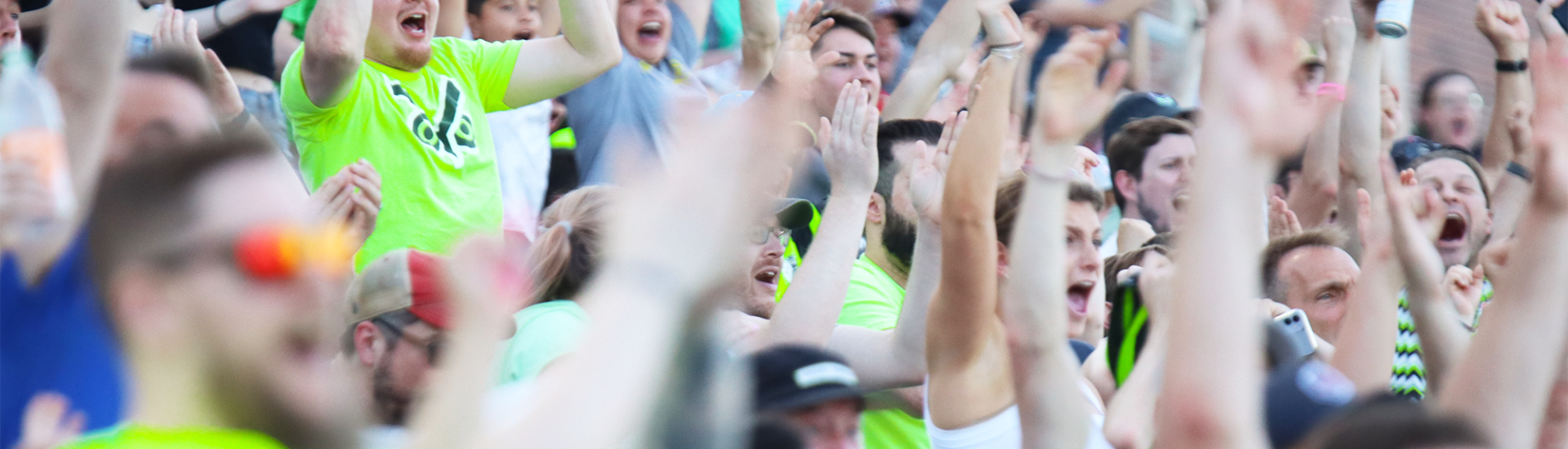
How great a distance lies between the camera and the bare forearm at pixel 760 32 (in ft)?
17.2

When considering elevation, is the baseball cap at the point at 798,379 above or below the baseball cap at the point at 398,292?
below

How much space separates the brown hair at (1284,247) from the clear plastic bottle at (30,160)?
3.20m

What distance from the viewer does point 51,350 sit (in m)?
1.73

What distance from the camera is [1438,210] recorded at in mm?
3428

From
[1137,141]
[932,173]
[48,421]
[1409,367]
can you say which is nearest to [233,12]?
[932,173]

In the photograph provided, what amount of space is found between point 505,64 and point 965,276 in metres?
1.96

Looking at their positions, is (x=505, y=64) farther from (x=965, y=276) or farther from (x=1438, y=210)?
(x=1438, y=210)

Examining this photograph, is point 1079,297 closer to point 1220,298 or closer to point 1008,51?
point 1008,51

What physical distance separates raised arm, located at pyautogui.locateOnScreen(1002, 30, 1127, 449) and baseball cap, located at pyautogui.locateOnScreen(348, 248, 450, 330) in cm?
97

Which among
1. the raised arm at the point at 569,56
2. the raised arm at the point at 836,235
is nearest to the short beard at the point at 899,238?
the raised arm at the point at 836,235

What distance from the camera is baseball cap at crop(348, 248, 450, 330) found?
7.74 ft

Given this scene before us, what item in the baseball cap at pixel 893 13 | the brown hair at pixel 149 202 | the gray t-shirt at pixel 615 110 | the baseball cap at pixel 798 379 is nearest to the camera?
the brown hair at pixel 149 202

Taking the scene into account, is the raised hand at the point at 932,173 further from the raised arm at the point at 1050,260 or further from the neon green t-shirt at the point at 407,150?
the neon green t-shirt at the point at 407,150

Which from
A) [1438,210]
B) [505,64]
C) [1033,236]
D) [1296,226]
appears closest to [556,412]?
[1033,236]
